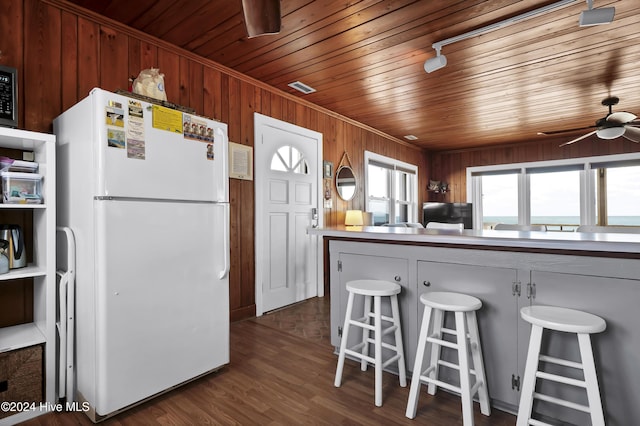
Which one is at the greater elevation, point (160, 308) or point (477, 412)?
point (160, 308)

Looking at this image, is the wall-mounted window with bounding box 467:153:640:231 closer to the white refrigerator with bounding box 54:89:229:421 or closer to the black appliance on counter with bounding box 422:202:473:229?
the black appliance on counter with bounding box 422:202:473:229

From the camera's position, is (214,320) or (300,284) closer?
(214,320)

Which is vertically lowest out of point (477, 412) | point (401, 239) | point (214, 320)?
point (477, 412)

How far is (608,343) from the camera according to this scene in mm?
1538

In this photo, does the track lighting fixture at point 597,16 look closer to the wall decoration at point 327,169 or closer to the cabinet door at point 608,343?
the cabinet door at point 608,343

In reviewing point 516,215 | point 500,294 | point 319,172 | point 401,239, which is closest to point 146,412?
point 401,239

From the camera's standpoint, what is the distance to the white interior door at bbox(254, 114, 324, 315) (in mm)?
3521

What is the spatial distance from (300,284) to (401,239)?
7.02ft

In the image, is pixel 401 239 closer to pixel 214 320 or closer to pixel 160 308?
pixel 214 320

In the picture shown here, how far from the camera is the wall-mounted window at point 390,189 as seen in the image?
544 centimetres

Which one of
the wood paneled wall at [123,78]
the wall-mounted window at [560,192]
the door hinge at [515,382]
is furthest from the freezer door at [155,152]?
Result: the wall-mounted window at [560,192]

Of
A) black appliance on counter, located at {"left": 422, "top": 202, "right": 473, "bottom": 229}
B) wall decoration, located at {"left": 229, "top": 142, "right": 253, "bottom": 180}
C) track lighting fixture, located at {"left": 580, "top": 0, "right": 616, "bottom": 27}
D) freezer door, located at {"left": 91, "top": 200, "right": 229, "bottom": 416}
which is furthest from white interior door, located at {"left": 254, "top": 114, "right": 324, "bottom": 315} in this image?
black appliance on counter, located at {"left": 422, "top": 202, "right": 473, "bottom": 229}

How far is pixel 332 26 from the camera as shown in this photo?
2484mm

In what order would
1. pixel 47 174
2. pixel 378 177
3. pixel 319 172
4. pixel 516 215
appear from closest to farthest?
1. pixel 47 174
2. pixel 319 172
3. pixel 378 177
4. pixel 516 215
